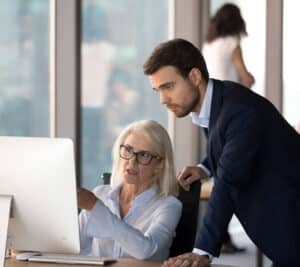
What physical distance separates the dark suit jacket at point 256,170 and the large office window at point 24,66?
12.6ft

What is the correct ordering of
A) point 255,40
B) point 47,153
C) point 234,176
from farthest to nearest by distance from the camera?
1. point 255,40
2. point 234,176
3. point 47,153

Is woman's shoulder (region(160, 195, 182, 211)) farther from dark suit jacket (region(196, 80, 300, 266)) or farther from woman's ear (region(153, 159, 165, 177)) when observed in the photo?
dark suit jacket (region(196, 80, 300, 266))

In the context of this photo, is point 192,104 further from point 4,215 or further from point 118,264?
point 4,215

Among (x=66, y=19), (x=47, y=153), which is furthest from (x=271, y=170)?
(x=66, y=19)

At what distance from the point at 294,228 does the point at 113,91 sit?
4.03 m

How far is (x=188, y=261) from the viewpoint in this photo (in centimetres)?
269

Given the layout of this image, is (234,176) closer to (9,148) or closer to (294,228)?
(294,228)

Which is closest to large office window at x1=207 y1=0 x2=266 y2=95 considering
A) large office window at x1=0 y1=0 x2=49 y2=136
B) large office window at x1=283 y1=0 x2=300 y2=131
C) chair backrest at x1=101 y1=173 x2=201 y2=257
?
large office window at x1=283 y1=0 x2=300 y2=131

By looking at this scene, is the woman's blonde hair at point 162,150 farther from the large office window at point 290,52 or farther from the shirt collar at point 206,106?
the large office window at point 290,52

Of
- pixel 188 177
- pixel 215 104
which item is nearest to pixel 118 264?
pixel 188 177

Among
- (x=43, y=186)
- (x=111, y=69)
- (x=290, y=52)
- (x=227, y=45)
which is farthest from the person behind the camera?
(x=290, y=52)

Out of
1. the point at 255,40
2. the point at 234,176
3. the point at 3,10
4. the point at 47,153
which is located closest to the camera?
the point at 47,153

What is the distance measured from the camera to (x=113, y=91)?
688 cm

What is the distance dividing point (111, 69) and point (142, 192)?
359cm
